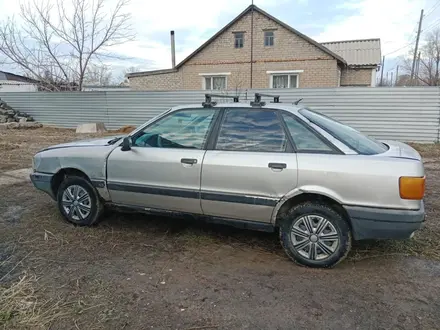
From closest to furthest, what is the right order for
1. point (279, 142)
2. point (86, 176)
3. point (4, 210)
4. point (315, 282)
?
point (315, 282) < point (279, 142) < point (86, 176) < point (4, 210)

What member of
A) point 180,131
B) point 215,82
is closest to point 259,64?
point 215,82

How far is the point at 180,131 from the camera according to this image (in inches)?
142

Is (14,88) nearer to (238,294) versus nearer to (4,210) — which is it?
(4,210)

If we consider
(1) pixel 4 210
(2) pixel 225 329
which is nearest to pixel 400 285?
(2) pixel 225 329

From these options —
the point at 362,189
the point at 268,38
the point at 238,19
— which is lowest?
the point at 362,189

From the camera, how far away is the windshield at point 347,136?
121 inches

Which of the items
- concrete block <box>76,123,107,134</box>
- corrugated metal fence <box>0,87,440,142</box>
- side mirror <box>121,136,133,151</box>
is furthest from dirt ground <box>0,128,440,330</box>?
concrete block <box>76,123,107,134</box>

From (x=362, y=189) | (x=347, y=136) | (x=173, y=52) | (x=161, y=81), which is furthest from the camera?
(x=173, y=52)

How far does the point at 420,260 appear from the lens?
3.21 metres

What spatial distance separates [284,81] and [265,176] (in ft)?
57.1

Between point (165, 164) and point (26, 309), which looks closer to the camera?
point (26, 309)

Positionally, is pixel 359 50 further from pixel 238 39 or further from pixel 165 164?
pixel 165 164

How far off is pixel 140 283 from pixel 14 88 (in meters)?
34.9

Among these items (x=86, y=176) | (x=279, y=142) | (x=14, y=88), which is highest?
(x=14, y=88)
